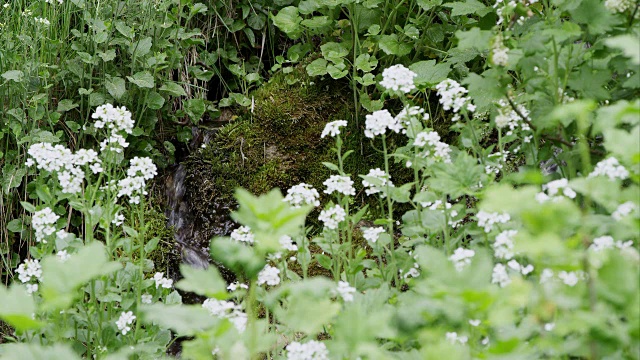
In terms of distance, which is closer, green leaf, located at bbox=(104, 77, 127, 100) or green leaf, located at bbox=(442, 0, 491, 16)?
green leaf, located at bbox=(442, 0, 491, 16)

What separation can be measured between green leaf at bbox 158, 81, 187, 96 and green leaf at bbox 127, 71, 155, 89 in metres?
0.13

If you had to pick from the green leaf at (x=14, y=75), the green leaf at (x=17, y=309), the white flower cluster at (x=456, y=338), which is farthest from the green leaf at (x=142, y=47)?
the green leaf at (x=17, y=309)

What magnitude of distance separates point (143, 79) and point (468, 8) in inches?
55.5

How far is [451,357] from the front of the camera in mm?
920

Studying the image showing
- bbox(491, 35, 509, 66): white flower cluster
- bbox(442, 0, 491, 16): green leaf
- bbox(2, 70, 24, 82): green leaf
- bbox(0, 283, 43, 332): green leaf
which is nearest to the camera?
bbox(0, 283, 43, 332): green leaf

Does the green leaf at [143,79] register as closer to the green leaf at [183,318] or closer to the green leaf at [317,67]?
the green leaf at [317,67]

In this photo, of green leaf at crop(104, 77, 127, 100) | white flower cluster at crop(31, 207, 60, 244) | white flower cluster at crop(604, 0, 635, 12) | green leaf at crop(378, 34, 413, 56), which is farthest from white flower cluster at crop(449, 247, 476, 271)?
green leaf at crop(104, 77, 127, 100)

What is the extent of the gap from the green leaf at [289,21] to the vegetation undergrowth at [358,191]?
0.01 meters

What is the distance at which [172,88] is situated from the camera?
3248mm

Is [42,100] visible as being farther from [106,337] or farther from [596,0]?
[596,0]

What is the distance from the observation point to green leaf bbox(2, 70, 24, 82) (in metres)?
2.84

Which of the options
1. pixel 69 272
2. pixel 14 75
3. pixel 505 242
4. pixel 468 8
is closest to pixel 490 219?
pixel 505 242

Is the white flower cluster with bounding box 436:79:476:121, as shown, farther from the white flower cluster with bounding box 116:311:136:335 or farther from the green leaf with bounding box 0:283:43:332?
the green leaf with bounding box 0:283:43:332

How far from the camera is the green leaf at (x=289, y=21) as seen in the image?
326 cm
